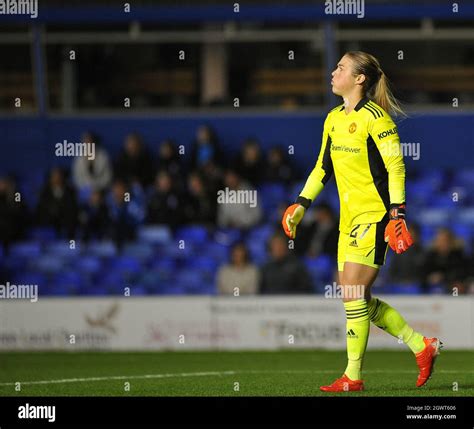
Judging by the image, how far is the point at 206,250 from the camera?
18.2m

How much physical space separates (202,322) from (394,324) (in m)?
6.73

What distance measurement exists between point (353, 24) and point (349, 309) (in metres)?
11.3

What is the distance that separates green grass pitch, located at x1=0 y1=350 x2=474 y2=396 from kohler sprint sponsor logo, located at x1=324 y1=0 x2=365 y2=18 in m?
5.99

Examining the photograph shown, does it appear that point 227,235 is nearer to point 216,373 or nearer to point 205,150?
point 205,150

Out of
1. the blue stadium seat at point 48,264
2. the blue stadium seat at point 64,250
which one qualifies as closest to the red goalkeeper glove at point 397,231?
the blue stadium seat at point 64,250

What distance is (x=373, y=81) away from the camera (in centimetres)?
911

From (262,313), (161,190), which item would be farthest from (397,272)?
(161,190)

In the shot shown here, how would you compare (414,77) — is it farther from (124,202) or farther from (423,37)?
(124,202)

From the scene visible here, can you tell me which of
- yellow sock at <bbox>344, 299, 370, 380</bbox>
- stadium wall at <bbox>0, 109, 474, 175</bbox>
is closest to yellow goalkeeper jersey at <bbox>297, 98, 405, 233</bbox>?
Result: yellow sock at <bbox>344, 299, 370, 380</bbox>

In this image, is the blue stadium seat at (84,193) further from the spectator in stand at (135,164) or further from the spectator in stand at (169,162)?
the spectator in stand at (169,162)

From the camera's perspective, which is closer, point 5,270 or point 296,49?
point 5,270

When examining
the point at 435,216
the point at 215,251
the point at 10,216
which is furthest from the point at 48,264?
the point at 435,216

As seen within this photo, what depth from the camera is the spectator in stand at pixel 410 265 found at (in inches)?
646
